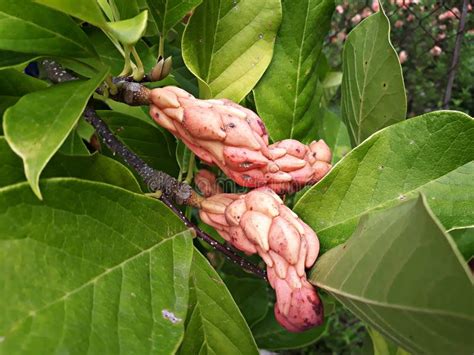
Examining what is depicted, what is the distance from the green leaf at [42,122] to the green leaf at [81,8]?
57 mm

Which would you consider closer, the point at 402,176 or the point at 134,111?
the point at 402,176

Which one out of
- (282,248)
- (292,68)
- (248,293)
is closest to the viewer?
(282,248)

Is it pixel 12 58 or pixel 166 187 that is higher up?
pixel 12 58

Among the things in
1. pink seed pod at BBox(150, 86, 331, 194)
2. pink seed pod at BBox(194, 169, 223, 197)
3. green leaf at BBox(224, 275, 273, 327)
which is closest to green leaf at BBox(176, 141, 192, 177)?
pink seed pod at BBox(194, 169, 223, 197)

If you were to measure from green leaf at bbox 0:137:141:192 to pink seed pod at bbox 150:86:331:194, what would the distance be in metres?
0.07

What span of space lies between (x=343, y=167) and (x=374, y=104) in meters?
0.16

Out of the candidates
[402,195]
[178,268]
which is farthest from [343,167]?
[178,268]

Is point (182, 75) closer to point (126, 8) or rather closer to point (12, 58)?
point (126, 8)

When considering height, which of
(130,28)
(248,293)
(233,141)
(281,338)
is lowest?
(281,338)

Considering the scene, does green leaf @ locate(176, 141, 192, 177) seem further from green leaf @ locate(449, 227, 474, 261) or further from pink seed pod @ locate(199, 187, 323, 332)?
green leaf @ locate(449, 227, 474, 261)

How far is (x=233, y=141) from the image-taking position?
553 millimetres

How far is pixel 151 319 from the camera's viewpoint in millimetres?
511

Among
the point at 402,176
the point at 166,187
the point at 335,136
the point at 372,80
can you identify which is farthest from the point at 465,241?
the point at 335,136

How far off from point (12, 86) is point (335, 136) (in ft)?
1.93
